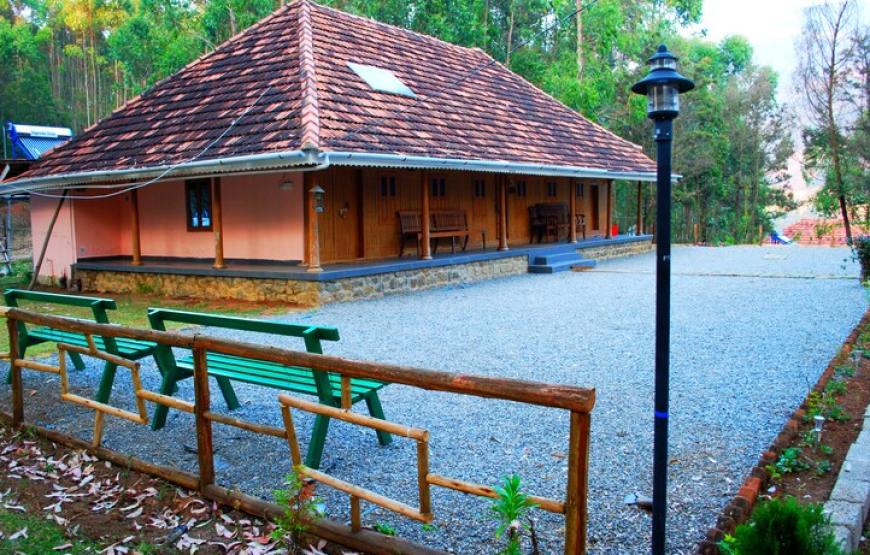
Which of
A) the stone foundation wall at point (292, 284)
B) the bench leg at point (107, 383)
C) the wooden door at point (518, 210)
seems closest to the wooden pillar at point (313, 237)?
the stone foundation wall at point (292, 284)

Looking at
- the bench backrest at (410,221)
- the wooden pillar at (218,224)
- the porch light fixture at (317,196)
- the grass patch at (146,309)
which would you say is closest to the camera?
the grass patch at (146,309)

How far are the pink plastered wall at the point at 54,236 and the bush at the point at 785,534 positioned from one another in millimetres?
15488

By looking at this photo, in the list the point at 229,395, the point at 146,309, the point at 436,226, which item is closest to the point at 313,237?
the point at 146,309

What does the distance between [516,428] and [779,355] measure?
3665 millimetres

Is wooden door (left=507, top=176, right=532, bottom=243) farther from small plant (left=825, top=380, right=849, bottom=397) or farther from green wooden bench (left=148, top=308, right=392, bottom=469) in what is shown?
green wooden bench (left=148, top=308, right=392, bottom=469)

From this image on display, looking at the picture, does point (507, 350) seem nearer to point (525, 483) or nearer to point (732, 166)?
point (525, 483)

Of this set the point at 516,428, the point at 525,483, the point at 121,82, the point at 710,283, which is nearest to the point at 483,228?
the point at 710,283

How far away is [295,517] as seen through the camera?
338 cm

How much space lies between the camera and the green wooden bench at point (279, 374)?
14.0 feet

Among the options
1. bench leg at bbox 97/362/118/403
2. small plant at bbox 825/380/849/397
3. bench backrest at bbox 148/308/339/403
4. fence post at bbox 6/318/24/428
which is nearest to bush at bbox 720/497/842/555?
bench backrest at bbox 148/308/339/403

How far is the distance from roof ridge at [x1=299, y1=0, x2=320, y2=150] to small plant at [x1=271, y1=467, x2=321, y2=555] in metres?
7.73

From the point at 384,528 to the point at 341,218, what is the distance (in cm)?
1054

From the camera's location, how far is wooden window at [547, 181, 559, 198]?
19922 millimetres

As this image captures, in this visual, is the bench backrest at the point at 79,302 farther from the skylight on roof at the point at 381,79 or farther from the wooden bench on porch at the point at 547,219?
the wooden bench on porch at the point at 547,219
